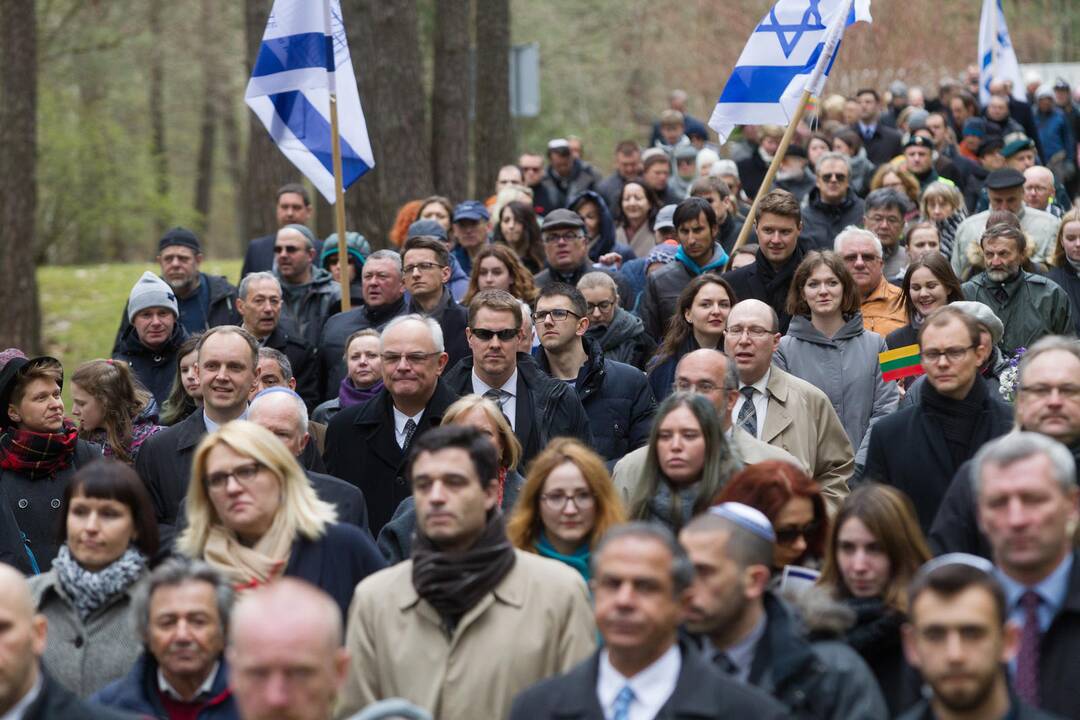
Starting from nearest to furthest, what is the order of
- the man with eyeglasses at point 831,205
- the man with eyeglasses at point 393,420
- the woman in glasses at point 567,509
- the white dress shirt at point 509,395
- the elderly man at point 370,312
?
the woman in glasses at point 567,509 → the man with eyeglasses at point 393,420 → the white dress shirt at point 509,395 → the elderly man at point 370,312 → the man with eyeglasses at point 831,205

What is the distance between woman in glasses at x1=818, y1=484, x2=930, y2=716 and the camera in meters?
5.82

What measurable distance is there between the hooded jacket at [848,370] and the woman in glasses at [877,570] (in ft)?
11.6

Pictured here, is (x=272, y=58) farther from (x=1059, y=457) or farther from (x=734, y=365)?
(x=1059, y=457)

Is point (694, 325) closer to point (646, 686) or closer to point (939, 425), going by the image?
point (939, 425)

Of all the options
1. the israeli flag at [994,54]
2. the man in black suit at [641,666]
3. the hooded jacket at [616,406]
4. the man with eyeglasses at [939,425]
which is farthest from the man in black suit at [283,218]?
the israeli flag at [994,54]

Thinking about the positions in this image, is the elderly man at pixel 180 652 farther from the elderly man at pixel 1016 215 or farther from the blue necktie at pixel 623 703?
the elderly man at pixel 1016 215

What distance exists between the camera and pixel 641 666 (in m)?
5.20

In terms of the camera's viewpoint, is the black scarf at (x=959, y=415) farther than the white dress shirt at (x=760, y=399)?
No

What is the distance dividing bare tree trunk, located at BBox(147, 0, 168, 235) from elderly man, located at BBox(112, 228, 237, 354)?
59.8ft

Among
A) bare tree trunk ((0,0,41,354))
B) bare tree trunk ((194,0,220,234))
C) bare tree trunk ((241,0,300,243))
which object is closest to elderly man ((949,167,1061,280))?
bare tree trunk ((241,0,300,243))

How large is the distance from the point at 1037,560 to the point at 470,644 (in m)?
1.94

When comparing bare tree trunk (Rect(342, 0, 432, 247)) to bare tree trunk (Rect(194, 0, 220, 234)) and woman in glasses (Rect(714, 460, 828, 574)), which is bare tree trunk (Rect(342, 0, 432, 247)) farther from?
bare tree trunk (Rect(194, 0, 220, 234))

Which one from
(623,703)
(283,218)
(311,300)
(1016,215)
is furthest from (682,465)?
(283,218)

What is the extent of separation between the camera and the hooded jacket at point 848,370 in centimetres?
970
